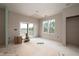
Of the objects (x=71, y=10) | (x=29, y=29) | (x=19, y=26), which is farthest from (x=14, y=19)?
(x=71, y=10)

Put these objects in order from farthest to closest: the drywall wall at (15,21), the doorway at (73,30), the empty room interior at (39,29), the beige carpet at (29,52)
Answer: the drywall wall at (15,21), the doorway at (73,30), the empty room interior at (39,29), the beige carpet at (29,52)

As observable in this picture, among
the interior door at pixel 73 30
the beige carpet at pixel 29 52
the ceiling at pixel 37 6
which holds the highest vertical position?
the ceiling at pixel 37 6

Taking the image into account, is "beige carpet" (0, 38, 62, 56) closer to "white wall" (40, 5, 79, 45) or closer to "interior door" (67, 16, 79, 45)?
"white wall" (40, 5, 79, 45)

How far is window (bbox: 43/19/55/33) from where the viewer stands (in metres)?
6.10

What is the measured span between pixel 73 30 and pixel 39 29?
3.84 meters

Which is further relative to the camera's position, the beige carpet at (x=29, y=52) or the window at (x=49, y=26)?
the window at (x=49, y=26)

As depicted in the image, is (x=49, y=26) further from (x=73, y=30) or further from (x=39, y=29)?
(x=73, y=30)

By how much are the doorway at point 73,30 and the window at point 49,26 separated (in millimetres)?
1524

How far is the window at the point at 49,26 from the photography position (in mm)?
6103

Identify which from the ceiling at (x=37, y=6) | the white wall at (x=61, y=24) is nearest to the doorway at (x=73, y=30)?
the white wall at (x=61, y=24)

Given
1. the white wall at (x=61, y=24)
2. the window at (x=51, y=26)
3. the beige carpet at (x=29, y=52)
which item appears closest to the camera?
the beige carpet at (x=29, y=52)

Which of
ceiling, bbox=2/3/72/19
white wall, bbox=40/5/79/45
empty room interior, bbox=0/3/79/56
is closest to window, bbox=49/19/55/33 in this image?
empty room interior, bbox=0/3/79/56

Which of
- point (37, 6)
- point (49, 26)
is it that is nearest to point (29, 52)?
point (37, 6)

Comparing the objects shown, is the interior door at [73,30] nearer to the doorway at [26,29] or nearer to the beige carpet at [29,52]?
the beige carpet at [29,52]
